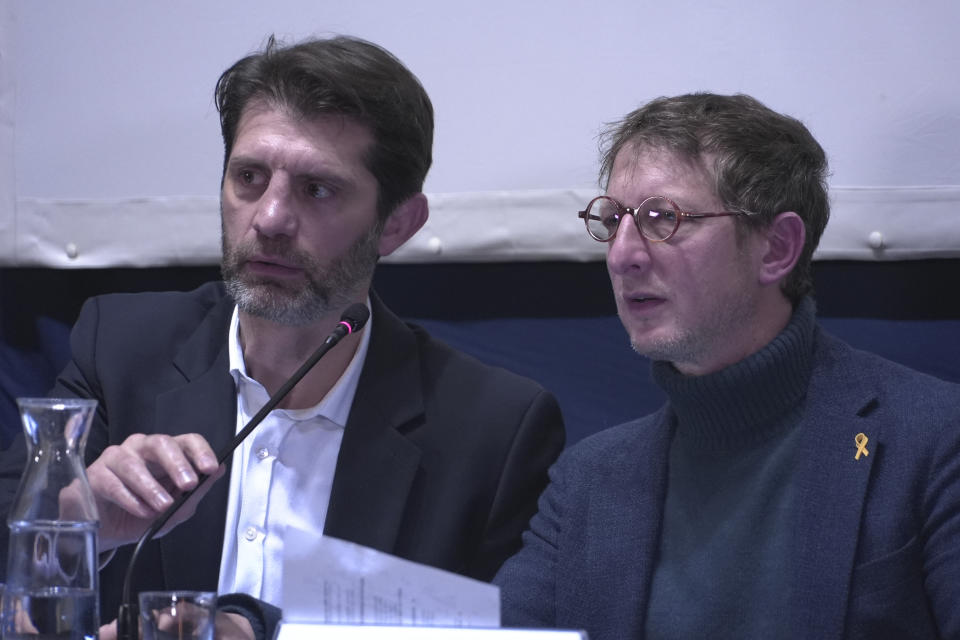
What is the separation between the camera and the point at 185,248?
235 centimetres

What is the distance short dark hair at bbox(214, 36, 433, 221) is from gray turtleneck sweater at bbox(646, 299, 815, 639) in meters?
0.59

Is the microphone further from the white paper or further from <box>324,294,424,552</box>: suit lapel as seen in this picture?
<box>324,294,424,552</box>: suit lapel

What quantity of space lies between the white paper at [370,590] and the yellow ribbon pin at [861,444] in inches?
27.9

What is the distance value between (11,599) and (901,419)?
110 cm

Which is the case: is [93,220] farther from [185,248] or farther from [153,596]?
[153,596]

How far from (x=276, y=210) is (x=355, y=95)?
0.79 feet

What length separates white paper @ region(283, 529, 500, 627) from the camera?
0.98m

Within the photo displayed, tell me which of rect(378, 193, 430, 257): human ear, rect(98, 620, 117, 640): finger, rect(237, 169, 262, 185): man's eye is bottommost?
rect(98, 620, 117, 640): finger

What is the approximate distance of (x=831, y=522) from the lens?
4.82ft

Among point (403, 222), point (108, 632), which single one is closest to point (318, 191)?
point (403, 222)

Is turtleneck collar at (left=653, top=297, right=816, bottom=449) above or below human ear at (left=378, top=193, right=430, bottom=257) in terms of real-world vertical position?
below

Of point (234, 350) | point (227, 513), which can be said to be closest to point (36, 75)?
point (234, 350)

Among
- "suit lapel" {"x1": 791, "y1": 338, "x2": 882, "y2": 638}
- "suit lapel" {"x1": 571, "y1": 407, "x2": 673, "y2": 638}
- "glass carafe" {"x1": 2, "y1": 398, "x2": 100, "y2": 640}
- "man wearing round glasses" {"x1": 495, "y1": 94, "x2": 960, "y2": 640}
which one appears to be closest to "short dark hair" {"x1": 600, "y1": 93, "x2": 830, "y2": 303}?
"man wearing round glasses" {"x1": 495, "y1": 94, "x2": 960, "y2": 640}

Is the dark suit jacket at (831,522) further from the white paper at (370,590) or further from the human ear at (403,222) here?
the white paper at (370,590)
